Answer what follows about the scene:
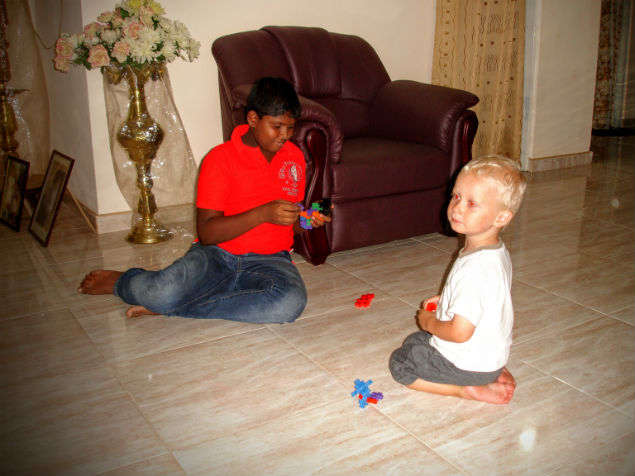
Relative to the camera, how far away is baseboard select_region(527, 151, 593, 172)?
4641 millimetres

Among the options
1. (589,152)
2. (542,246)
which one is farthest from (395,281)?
(589,152)

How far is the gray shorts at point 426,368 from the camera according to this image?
5.42 feet

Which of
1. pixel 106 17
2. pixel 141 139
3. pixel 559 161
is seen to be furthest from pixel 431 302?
pixel 559 161

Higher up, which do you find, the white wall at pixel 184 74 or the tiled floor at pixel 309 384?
the white wall at pixel 184 74

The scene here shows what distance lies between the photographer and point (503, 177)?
4.89 feet

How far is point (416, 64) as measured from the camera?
13.6 ft

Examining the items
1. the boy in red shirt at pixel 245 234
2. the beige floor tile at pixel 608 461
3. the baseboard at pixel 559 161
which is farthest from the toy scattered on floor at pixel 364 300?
the baseboard at pixel 559 161

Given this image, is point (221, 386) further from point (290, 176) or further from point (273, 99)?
point (273, 99)

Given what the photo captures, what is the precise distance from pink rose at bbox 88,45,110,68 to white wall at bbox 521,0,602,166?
3163mm

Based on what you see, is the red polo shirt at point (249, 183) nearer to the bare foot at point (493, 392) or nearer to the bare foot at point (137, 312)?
the bare foot at point (137, 312)

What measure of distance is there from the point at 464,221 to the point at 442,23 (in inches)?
116

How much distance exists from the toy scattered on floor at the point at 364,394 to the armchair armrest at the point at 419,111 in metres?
1.64

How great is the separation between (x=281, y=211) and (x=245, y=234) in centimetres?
30

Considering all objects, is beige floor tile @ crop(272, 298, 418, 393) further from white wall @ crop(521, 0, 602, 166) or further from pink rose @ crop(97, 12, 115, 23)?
white wall @ crop(521, 0, 602, 166)
